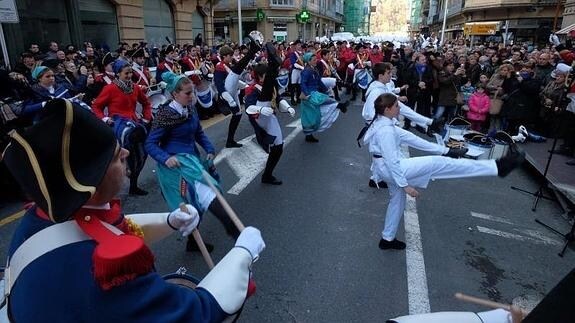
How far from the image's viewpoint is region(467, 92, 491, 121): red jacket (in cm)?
926

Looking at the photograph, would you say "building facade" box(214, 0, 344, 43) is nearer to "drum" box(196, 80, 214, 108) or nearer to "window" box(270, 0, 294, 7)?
"window" box(270, 0, 294, 7)

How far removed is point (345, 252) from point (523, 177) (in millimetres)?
4769

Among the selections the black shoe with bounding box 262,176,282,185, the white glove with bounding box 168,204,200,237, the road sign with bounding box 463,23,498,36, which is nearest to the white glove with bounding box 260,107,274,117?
the black shoe with bounding box 262,176,282,185

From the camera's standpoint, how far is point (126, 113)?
574cm

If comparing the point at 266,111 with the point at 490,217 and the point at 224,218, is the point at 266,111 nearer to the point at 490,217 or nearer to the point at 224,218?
the point at 224,218

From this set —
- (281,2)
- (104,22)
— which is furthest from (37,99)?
(281,2)

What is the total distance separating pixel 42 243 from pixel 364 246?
12.1ft

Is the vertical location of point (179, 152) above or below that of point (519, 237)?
above

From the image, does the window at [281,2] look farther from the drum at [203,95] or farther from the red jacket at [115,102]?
the red jacket at [115,102]

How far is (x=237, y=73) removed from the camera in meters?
8.32

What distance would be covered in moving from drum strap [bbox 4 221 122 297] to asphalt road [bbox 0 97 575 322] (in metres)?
2.22

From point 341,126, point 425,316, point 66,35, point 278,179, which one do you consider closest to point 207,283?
point 425,316

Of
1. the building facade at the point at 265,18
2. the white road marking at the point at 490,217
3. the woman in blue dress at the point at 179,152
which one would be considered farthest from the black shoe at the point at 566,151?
the building facade at the point at 265,18

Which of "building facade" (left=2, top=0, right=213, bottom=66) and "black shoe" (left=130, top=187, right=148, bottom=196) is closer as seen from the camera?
"black shoe" (left=130, top=187, right=148, bottom=196)
